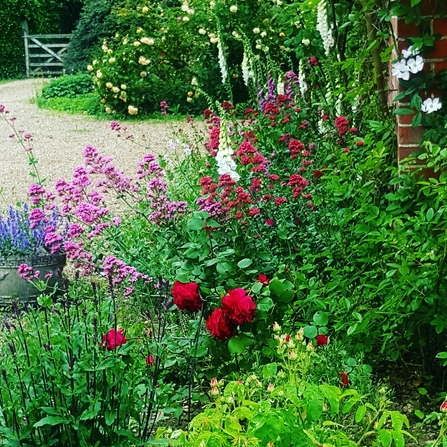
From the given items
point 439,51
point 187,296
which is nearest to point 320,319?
point 187,296

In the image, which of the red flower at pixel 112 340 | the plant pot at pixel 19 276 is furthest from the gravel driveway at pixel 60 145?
the red flower at pixel 112 340

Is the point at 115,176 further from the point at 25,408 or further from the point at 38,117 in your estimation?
the point at 38,117

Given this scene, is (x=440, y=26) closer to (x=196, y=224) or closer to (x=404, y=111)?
(x=404, y=111)

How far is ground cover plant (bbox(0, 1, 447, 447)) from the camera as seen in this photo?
2202mm

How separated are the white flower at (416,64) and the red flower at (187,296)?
1241 mm

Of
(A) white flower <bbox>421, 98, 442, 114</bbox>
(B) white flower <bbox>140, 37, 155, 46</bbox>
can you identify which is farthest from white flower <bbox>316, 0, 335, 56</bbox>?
(B) white flower <bbox>140, 37, 155, 46</bbox>

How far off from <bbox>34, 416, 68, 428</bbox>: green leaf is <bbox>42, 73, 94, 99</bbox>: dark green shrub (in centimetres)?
1349

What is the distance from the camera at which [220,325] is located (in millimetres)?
2725

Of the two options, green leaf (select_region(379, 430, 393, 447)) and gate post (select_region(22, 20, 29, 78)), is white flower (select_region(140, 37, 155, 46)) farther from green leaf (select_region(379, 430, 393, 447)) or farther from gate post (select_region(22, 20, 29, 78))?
green leaf (select_region(379, 430, 393, 447))

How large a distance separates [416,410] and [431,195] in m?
0.82

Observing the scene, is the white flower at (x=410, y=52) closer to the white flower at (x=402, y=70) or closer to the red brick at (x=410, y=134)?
the white flower at (x=402, y=70)

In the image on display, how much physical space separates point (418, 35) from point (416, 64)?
0.48 ft

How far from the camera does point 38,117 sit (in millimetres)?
13078

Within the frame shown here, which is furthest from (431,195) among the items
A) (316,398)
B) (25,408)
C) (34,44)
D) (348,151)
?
(34,44)
